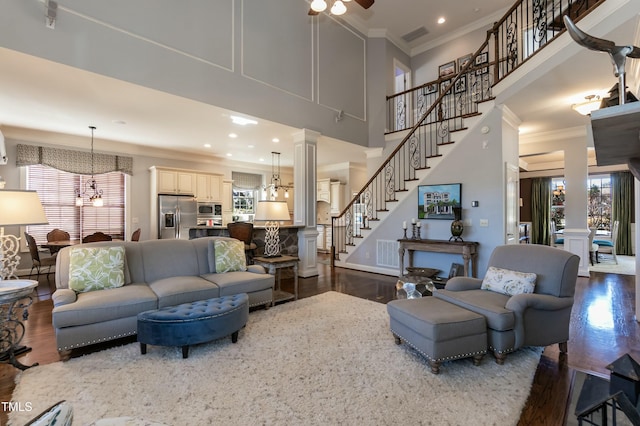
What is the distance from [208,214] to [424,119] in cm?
596

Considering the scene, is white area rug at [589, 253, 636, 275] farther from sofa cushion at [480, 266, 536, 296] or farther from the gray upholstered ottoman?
the gray upholstered ottoman

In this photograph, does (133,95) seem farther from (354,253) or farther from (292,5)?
(354,253)

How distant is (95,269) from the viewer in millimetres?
3137

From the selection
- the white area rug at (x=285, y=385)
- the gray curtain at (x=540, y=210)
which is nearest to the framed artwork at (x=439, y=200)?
the white area rug at (x=285, y=385)

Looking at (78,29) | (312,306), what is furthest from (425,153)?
(78,29)

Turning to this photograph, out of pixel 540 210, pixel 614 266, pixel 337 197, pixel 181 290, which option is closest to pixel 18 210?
pixel 181 290

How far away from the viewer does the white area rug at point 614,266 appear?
21.1 feet

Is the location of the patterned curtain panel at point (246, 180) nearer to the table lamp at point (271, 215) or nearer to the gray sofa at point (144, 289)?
the table lamp at point (271, 215)

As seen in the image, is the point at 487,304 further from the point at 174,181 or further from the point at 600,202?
the point at 600,202

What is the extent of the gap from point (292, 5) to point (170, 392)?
617 centimetres

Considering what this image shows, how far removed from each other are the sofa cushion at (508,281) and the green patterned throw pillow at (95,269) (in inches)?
153

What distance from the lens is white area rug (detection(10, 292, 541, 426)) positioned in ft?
6.24

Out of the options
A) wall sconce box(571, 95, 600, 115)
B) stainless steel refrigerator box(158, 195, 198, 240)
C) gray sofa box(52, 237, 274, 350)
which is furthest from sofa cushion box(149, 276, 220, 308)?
wall sconce box(571, 95, 600, 115)

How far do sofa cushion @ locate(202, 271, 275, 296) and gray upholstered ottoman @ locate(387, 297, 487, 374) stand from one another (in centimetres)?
191
